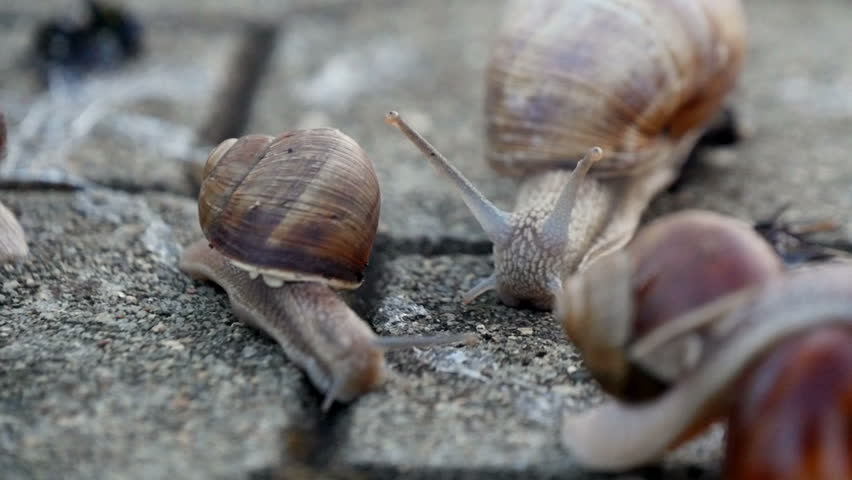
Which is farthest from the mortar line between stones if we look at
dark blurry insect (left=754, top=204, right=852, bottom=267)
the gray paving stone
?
dark blurry insect (left=754, top=204, right=852, bottom=267)

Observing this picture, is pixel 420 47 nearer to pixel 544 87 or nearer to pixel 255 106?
pixel 255 106

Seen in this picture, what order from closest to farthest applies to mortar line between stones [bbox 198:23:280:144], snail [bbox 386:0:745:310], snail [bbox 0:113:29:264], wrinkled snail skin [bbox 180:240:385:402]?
wrinkled snail skin [bbox 180:240:385:402], snail [bbox 0:113:29:264], snail [bbox 386:0:745:310], mortar line between stones [bbox 198:23:280:144]

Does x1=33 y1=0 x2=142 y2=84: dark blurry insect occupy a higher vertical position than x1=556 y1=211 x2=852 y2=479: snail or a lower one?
lower

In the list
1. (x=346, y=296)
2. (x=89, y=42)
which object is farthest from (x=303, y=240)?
(x=89, y=42)

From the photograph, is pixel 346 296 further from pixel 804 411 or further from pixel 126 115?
pixel 126 115

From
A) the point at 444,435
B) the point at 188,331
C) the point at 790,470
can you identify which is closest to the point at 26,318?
the point at 188,331

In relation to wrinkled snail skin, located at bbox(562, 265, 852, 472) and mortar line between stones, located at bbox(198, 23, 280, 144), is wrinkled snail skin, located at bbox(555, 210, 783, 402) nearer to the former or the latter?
wrinkled snail skin, located at bbox(562, 265, 852, 472)
